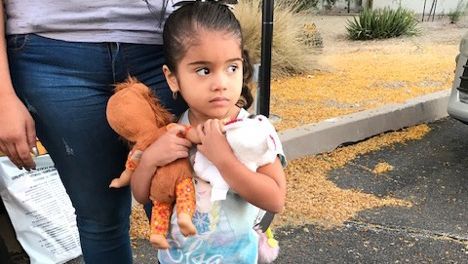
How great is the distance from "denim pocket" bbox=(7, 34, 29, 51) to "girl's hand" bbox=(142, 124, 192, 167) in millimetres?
476

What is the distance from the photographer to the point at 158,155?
4.52ft

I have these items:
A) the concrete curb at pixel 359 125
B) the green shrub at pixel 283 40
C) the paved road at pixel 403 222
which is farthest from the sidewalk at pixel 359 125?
the green shrub at pixel 283 40

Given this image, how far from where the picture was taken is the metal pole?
4324 millimetres

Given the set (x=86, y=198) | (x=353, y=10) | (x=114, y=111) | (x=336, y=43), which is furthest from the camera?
(x=353, y=10)

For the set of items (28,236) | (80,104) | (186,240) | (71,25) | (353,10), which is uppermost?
(71,25)

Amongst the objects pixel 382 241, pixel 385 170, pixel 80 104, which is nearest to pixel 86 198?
pixel 80 104

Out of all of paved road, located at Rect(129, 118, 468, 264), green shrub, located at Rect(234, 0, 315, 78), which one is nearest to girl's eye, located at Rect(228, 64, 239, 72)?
paved road, located at Rect(129, 118, 468, 264)

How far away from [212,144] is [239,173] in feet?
0.32

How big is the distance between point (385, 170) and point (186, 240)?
9.81 ft

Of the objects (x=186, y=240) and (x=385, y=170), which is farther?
(x=385, y=170)

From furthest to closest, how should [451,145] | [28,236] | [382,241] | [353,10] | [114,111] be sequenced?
[353,10] < [451,145] < [382,241] < [28,236] < [114,111]

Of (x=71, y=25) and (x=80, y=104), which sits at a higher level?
(x=71, y=25)

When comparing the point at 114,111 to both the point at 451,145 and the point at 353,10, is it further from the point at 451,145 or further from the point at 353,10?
the point at 353,10

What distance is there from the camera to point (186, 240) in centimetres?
149
